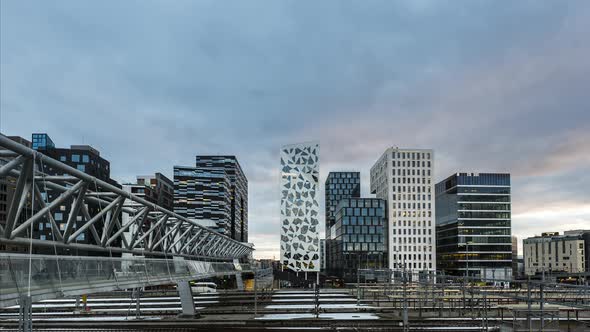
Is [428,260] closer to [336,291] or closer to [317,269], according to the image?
[317,269]

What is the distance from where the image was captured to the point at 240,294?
222ft

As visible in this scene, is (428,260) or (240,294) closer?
(240,294)

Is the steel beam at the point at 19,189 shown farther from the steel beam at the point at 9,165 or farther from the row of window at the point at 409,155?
the row of window at the point at 409,155

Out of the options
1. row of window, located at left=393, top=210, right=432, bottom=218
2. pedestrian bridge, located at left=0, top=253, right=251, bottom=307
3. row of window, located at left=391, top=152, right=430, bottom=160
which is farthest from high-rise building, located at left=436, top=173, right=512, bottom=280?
pedestrian bridge, located at left=0, top=253, right=251, bottom=307

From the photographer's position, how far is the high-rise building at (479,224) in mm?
149000

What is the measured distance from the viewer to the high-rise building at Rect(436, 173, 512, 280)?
149 meters

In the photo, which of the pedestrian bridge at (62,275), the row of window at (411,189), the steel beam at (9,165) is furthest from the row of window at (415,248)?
the steel beam at (9,165)

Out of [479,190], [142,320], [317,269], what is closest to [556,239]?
[479,190]

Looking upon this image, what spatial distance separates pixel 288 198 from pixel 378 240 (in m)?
42.5

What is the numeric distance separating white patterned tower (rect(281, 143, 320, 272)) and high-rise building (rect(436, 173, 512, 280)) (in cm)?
6013

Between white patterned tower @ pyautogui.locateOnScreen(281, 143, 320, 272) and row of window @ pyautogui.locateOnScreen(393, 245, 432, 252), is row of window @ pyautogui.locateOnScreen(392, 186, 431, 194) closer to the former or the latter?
row of window @ pyautogui.locateOnScreen(393, 245, 432, 252)

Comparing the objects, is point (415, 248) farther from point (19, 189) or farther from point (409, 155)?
point (19, 189)

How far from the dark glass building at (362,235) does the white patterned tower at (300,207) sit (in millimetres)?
32660

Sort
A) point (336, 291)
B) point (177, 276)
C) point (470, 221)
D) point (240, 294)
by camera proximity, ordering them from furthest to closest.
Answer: point (470, 221) < point (336, 291) < point (240, 294) < point (177, 276)
